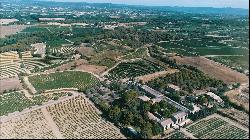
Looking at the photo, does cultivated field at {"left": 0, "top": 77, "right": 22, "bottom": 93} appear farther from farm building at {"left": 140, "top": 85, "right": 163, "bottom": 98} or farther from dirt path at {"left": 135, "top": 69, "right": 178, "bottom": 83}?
dirt path at {"left": 135, "top": 69, "right": 178, "bottom": 83}

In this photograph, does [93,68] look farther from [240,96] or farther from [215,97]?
[240,96]

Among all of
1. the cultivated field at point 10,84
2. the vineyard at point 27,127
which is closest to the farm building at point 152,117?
the vineyard at point 27,127

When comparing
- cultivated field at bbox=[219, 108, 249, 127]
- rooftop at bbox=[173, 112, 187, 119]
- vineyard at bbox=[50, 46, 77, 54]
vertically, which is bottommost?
vineyard at bbox=[50, 46, 77, 54]

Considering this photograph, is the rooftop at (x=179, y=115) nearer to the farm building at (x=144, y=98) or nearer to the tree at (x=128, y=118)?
the tree at (x=128, y=118)

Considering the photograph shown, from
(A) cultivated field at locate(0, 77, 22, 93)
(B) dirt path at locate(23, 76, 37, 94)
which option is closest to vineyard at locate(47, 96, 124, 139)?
(B) dirt path at locate(23, 76, 37, 94)

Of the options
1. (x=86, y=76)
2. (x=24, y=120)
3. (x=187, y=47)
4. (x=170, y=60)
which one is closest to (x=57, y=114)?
(x=24, y=120)
